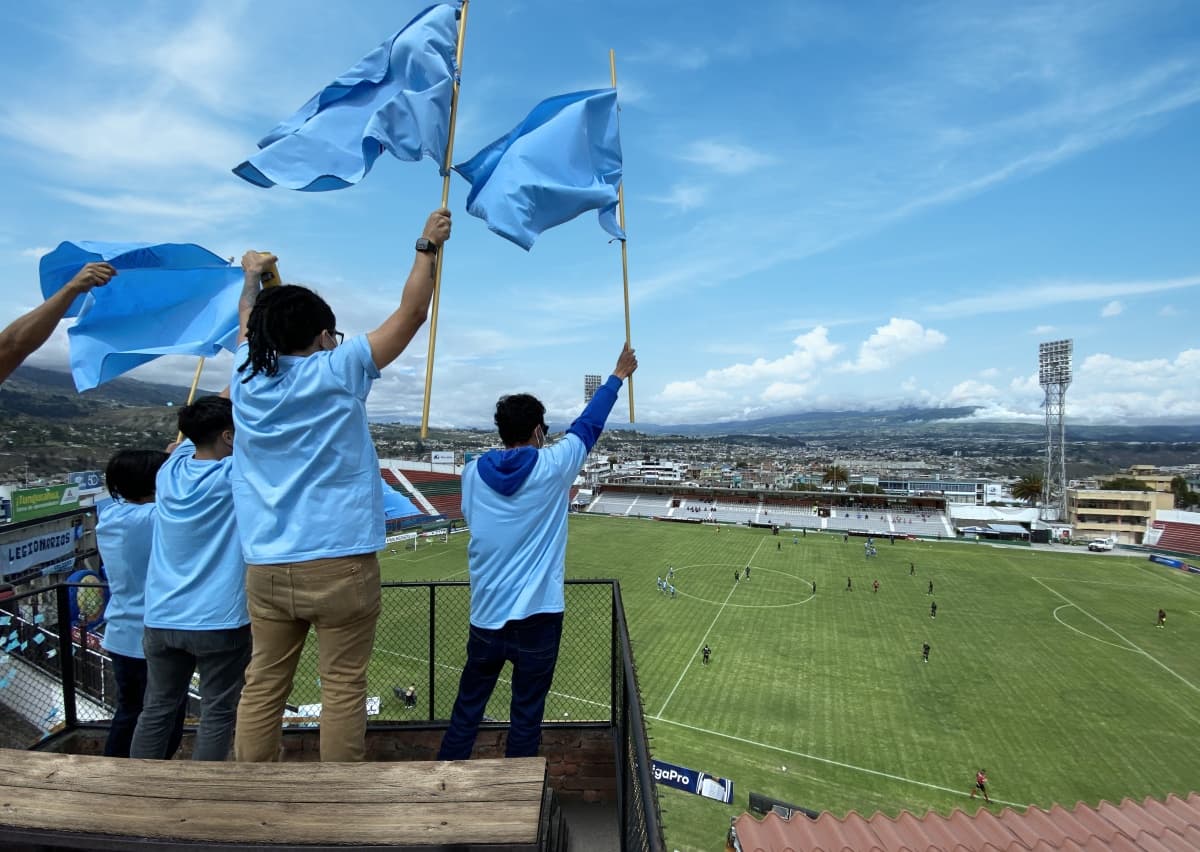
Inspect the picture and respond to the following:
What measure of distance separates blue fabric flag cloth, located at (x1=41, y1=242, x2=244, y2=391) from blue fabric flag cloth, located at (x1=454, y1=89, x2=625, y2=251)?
217cm

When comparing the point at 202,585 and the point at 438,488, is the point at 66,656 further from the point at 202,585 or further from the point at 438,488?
the point at 438,488

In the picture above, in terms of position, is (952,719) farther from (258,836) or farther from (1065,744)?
(258,836)

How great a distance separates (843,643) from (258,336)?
23.1 m

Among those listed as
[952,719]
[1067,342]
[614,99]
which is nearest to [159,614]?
[614,99]

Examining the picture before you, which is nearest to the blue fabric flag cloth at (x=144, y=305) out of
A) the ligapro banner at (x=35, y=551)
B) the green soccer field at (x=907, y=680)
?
the green soccer field at (x=907, y=680)

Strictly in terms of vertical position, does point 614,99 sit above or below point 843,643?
above

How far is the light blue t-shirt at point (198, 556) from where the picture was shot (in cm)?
257

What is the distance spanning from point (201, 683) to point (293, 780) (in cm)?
104

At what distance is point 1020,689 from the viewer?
59.6ft

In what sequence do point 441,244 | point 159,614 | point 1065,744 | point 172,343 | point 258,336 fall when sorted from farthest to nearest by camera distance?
point 1065,744 → point 172,343 → point 159,614 → point 441,244 → point 258,336

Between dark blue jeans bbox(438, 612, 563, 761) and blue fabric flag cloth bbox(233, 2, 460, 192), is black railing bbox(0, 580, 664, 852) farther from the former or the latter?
blue fabric flag cloth bbox(233, 2, 460, 192)

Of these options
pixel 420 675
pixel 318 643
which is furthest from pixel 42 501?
pixel 318 643

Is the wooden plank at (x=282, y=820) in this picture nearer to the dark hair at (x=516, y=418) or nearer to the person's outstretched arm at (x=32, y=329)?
the dark hair at (x=516, y=418)

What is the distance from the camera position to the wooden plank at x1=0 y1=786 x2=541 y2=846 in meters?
1.66
